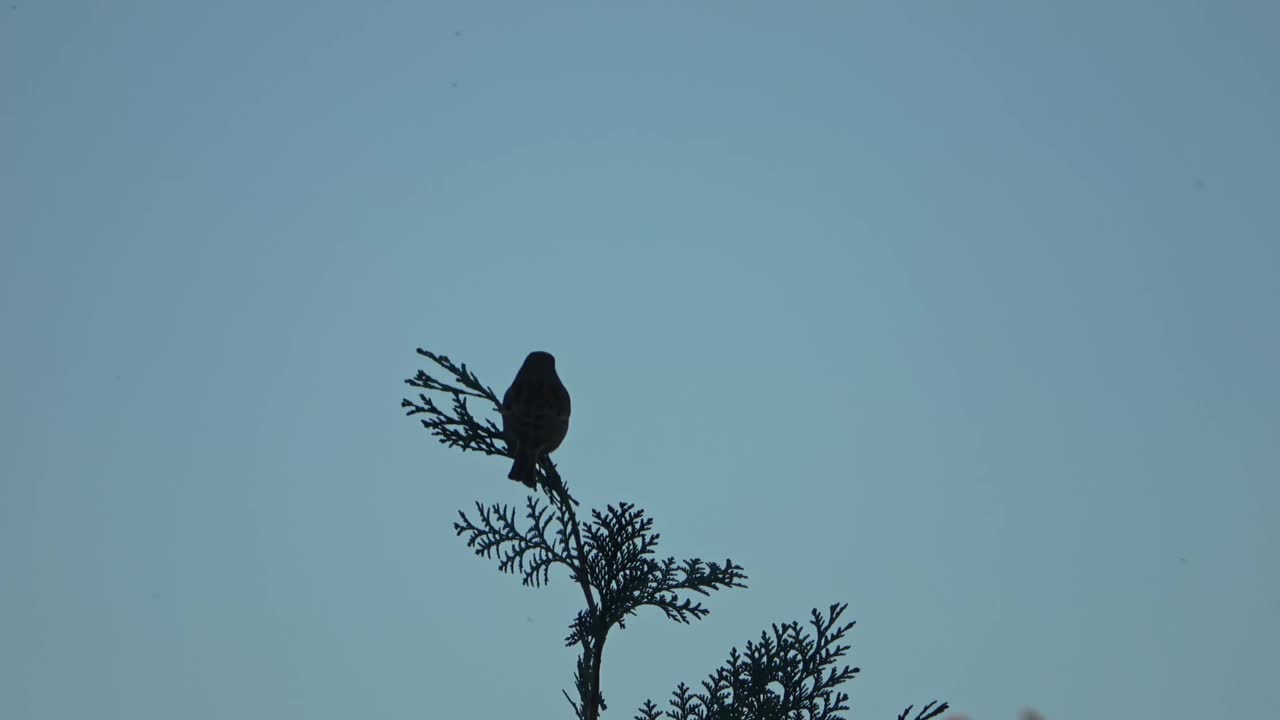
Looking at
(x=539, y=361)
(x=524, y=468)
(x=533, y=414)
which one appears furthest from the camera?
(x=539, y=361)

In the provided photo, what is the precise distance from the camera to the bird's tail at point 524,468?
27.7ft

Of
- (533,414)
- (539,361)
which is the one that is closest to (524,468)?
(533,414)

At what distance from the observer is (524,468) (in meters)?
8.46

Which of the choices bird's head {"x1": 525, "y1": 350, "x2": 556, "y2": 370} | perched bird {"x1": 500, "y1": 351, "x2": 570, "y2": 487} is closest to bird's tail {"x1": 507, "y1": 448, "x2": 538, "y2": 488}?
perched bird {"x1": 500, "y1": 351, "x2": 570, "y2": 487}

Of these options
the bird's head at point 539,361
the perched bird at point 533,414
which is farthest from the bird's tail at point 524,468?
the bird's head at point 539,361

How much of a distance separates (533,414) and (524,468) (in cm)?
46

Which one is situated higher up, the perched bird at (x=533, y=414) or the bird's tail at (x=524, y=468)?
the perched bird at (x=533, y=414)

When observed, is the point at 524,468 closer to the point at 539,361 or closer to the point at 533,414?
the point at 533,414

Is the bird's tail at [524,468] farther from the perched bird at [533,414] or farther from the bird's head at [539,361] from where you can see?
the bird's head at [539,361]

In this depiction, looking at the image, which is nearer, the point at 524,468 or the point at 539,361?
the point at 524,468

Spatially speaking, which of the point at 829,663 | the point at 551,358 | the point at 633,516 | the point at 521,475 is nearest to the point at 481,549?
the point at 521,475

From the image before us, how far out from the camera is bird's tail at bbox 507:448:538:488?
8453mm

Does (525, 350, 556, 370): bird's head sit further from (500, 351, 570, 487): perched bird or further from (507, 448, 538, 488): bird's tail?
(507, 448, 538, 488): bird's tail

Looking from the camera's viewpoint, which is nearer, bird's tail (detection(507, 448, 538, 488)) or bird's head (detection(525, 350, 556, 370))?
bird's tail (detection(507, 448, 538, 488))
